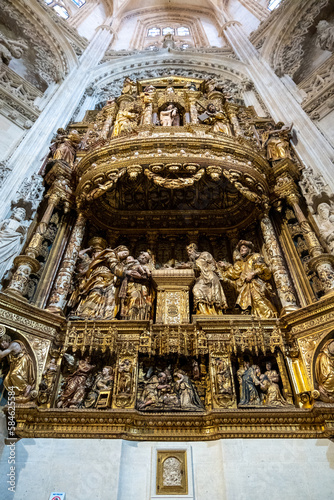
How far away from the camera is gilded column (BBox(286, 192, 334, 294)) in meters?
5.23

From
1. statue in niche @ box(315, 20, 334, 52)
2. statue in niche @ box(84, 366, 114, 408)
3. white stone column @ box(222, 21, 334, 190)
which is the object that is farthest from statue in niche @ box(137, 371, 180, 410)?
statue in niche @ box(315, 20, 334, 52)

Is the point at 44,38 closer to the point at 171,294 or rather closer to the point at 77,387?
the point at 171,294

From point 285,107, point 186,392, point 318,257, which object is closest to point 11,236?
point 186,392

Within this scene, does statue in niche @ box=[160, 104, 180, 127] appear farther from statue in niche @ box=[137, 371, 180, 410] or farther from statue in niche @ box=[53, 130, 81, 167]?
statue in niche @ box=[137, 371, 180, 410]

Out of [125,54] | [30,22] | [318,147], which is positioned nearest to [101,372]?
[318,147]

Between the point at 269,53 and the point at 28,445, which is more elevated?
the point at 269,53

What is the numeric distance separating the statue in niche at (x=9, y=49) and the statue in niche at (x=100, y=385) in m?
8.81

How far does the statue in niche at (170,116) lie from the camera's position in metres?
8.90

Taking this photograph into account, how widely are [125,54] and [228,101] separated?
7.02m

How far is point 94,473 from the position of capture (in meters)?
3.97

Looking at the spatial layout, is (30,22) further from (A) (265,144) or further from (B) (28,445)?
(B) (28,445)

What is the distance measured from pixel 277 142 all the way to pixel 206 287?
4073 millimetres

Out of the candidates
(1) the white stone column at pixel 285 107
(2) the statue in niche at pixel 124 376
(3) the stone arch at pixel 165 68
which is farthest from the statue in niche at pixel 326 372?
(3) the stone arch at pixel 165 68

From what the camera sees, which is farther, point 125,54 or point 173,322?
point 125,54
